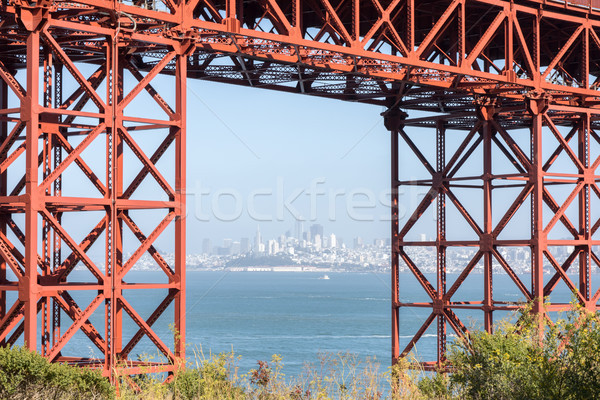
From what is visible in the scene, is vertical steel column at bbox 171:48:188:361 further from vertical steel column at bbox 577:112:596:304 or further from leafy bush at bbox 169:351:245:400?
vertical steel column at bbox 577:112:596:304

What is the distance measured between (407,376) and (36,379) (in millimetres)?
5912

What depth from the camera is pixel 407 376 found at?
560 inches

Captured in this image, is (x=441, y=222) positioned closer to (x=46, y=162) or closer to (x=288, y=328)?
(x=46, y=162)

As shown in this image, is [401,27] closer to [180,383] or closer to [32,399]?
[180,383]

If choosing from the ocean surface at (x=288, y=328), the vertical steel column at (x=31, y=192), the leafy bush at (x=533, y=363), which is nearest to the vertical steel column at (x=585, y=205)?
the leafy bush at (x=533, y=363)

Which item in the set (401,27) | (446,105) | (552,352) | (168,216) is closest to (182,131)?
(168,216)

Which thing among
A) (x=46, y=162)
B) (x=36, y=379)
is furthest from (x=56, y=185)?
(x=36, y=379)

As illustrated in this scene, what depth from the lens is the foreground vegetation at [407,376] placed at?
12.7 metres

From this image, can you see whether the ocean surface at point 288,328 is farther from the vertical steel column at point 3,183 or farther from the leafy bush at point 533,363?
the leafy bush at point 533,363

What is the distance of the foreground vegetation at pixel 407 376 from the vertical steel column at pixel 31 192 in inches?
65.3

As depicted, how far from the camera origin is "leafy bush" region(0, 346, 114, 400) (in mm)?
13812

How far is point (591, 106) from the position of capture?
28.8 metres

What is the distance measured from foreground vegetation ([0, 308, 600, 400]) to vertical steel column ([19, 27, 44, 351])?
65.3 inches

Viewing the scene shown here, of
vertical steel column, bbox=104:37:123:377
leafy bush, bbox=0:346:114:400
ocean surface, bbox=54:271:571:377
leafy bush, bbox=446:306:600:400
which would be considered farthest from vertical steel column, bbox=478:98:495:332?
ocean surface, bbox=54:271:571:377
